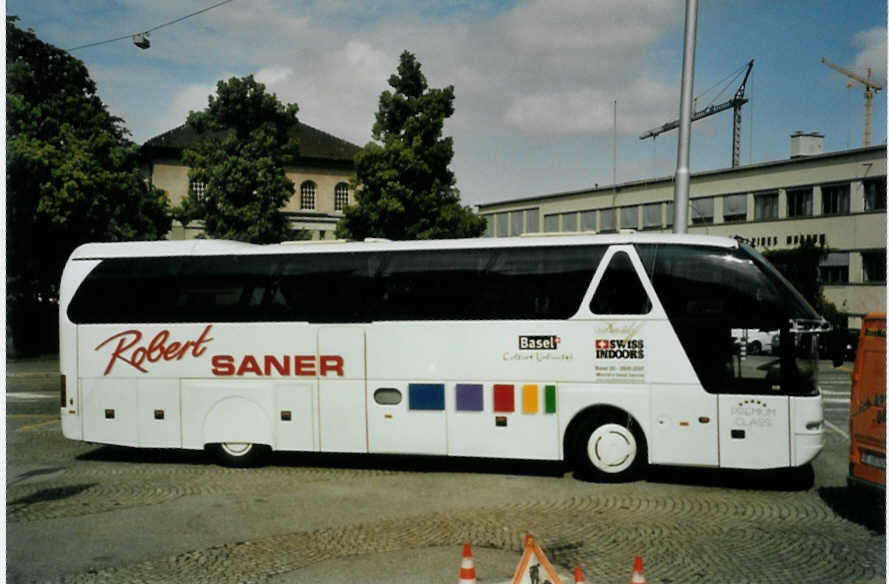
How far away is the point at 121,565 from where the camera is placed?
7.05 metres

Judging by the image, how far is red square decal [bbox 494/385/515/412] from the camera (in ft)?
34.2

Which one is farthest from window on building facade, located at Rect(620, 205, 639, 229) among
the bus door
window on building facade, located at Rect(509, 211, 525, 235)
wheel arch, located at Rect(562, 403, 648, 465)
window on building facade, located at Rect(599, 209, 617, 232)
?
the bus door

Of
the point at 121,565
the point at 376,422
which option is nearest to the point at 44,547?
the point at 121,565

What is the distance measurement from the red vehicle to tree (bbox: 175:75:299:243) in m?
29.9

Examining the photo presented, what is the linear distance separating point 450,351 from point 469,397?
68cm

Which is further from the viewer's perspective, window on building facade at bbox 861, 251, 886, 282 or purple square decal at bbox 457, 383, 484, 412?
window on building facade at bbox 861, 251, 886, 282

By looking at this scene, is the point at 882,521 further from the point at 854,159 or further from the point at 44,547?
the point at 854,159

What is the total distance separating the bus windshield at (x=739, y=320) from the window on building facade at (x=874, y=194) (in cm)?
3757

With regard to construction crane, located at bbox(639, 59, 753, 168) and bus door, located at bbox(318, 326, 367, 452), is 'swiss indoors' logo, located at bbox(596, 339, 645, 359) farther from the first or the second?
construction crane, located at bbox(639, 59, 753, 168)

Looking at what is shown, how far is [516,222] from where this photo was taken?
7062cm

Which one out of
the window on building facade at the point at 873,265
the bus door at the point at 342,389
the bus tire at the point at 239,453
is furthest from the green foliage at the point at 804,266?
the bus tire at the point at 239,453

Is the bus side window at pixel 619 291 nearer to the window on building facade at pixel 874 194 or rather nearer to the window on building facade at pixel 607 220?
the window on building facade at pixel 874 194

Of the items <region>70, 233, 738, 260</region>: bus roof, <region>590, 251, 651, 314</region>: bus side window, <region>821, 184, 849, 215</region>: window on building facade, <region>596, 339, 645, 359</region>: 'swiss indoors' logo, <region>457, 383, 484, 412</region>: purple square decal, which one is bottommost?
<region>457, 383, 484, 412</region>: purple square decal

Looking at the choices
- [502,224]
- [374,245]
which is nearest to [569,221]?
[502,224]
